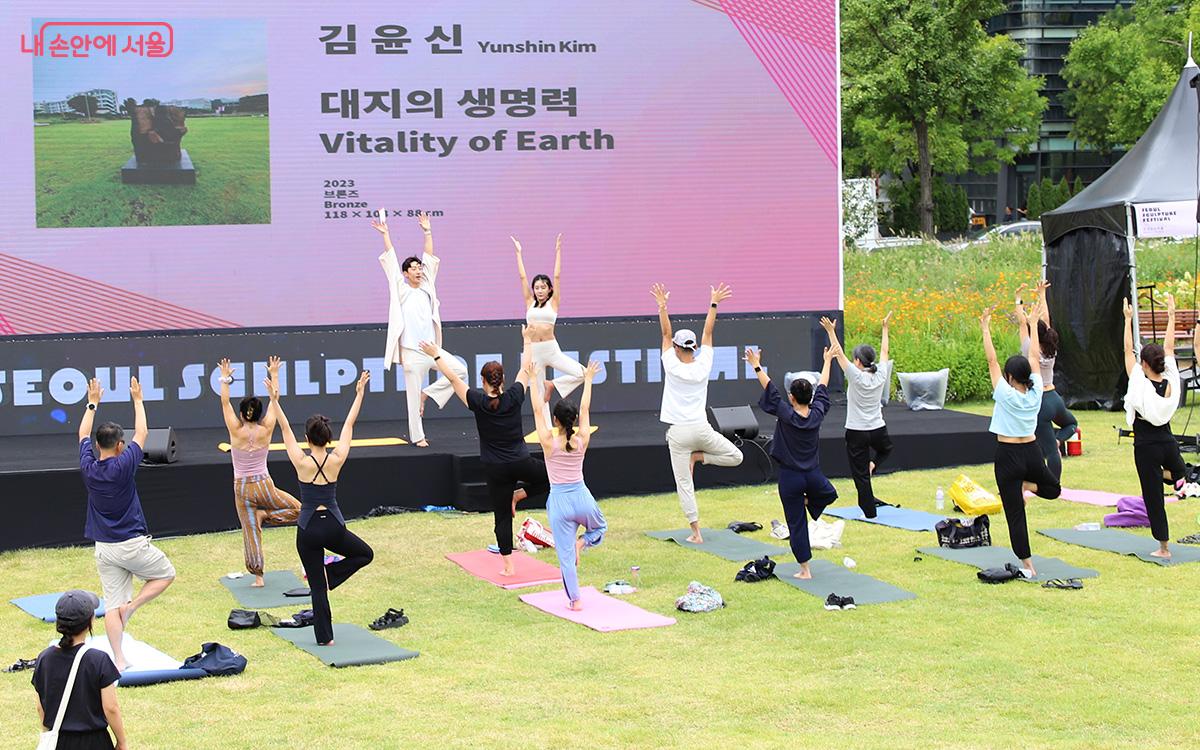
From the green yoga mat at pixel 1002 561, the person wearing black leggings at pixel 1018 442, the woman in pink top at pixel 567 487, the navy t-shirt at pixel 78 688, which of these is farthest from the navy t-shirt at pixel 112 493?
the green yoga mat at pixel 1002 561

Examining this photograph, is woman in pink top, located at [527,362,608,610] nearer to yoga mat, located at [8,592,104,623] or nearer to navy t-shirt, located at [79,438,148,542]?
navy t-shirt, located at [79,438,148,542]

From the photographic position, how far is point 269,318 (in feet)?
58.4

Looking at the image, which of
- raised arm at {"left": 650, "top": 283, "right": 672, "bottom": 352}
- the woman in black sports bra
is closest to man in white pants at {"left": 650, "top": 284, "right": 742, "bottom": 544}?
raised arm at {"left": 650, "top": 283, "right": 672, "bottom": 352}

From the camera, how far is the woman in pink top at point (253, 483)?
11.1m

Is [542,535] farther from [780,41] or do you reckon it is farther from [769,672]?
[780,41]

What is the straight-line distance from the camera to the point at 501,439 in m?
11.5

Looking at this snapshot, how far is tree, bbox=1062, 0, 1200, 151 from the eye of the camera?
155 ft

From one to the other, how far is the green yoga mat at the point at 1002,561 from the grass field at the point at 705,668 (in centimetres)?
16

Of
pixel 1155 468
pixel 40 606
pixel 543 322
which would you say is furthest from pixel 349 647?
pixel 543 322

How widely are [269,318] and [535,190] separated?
3.65 metres

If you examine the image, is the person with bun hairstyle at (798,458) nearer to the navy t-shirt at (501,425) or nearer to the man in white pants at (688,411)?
the man in white pants at (688,411)

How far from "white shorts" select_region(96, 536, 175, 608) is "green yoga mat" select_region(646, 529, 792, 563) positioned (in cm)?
490

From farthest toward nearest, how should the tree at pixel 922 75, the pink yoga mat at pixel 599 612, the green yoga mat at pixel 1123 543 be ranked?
the tree at pixel 922 75 < the green yoga mat at pixel 1123 543 < the pink yoga mat at pixel 599 612

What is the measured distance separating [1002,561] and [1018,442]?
4.83 feet
